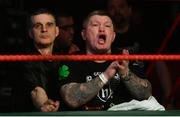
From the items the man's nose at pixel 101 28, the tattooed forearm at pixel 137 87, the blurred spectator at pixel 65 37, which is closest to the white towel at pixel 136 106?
the tattooed forearm at pixel 137 87

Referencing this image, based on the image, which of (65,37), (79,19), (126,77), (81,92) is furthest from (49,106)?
(79,19)

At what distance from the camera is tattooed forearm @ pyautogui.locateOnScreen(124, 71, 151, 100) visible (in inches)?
133

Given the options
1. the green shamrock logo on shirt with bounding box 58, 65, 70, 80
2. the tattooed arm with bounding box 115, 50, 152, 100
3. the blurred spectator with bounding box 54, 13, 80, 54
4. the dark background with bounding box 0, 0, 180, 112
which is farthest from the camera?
the dark background with bounding box 0, 0, 180, 112

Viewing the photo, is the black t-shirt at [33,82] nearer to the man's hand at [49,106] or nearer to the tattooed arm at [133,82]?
the man's hand at [49,106]

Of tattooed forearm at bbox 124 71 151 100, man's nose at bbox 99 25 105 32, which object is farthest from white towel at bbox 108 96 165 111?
man's nose at bbox 99 25 105 32

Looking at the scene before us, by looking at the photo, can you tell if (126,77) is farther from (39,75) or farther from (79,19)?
(79,19)

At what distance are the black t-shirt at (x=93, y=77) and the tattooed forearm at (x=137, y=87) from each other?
42 mm

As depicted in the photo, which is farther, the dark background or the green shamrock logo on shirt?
the dark background

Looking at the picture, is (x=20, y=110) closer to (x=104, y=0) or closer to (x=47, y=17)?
(x=47, y=17)

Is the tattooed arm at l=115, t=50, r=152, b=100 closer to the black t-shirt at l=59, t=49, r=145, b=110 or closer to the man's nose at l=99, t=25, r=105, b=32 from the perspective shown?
the black t-shirt at l=59, t=49, r=145, b=110

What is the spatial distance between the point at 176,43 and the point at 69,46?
37.5 inches

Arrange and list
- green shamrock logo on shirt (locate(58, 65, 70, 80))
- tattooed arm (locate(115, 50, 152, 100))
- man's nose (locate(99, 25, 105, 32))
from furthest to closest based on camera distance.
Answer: man's nose (locate(99, 25, 105, 32))
green shamrock logo on shirt (locate(58, 65, 70, 80))
tattooed arm (locate(115, 50, 152, 100))

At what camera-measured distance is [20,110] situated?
11.2 ft

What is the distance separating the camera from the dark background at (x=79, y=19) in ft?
13.2
